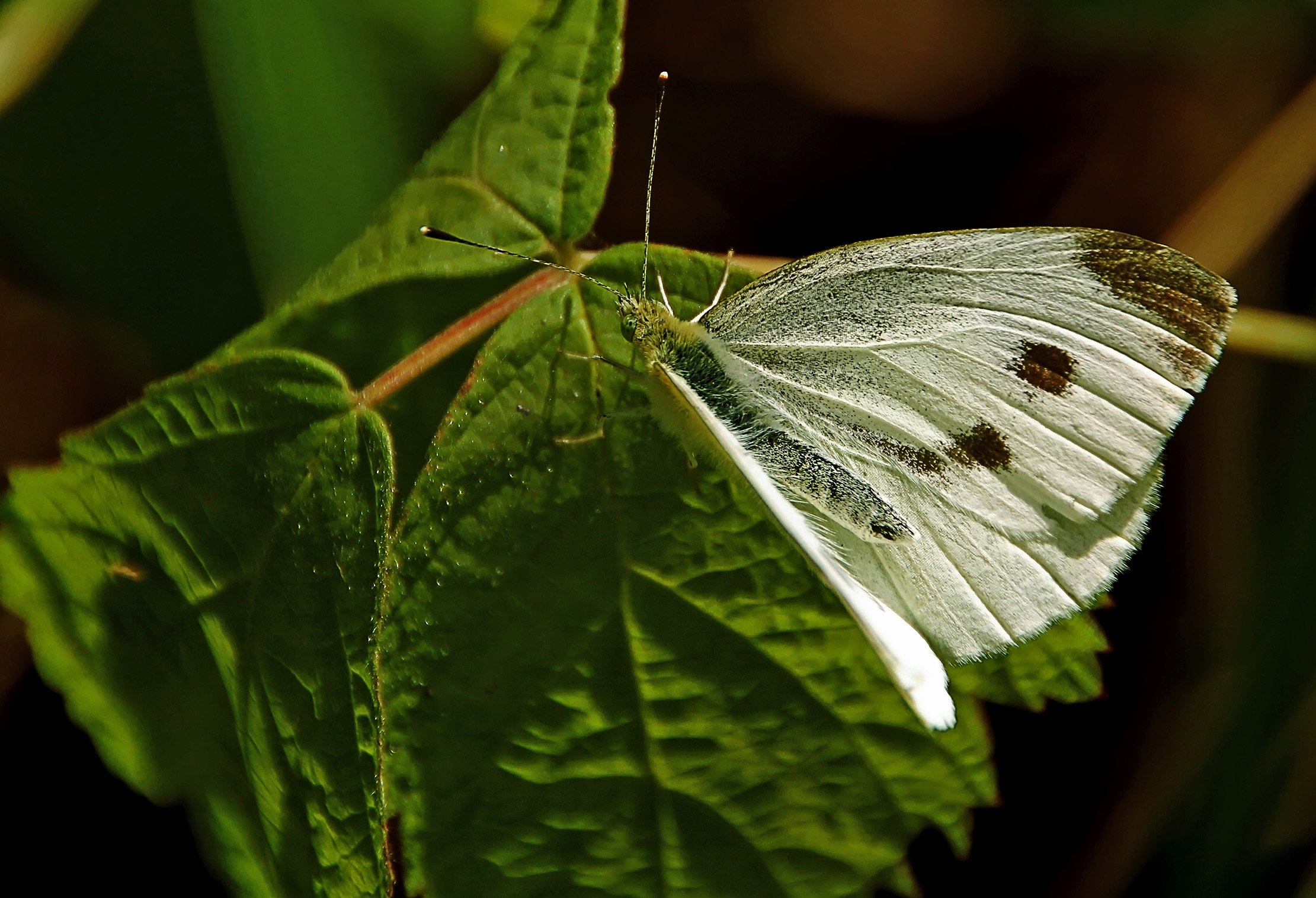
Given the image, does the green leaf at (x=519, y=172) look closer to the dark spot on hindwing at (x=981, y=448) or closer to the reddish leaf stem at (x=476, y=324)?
the reddish leaf stem at (x=476, y=324)

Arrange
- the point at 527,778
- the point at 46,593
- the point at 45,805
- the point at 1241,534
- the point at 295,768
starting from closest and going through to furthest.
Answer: the point at 295,768
the point at 527,778
the point at 46,593
the point at 45,805
the point at 1241,534

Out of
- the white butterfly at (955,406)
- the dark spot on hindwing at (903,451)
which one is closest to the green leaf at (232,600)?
the white butterfly at (955,406)

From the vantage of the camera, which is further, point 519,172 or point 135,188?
A: point 135,188

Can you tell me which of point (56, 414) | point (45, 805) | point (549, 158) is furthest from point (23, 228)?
point (549, 158)

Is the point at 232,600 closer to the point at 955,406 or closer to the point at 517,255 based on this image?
the point at 517,255

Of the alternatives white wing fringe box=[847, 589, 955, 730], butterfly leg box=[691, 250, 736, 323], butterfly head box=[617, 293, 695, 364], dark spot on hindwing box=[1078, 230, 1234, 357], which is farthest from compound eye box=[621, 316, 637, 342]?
dark spot on hindwing box=[1078, 230, 1234, 357]

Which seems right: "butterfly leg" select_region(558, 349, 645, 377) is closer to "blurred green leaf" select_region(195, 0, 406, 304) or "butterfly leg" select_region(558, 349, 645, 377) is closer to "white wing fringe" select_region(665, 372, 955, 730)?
"white wing fringe" select_region(665, 372, 955, 730)

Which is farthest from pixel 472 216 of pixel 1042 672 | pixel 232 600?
pixel 1042 672

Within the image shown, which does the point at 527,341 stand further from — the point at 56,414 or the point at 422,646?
the point at 56,414
